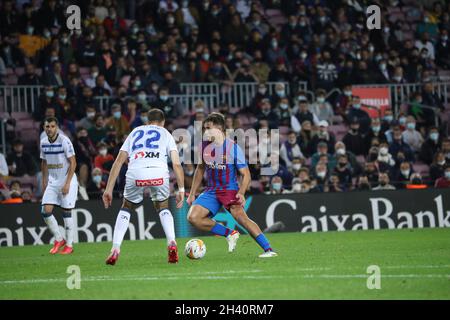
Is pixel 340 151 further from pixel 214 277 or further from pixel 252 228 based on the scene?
pixel 214 277

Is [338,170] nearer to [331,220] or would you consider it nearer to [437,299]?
[331,220]

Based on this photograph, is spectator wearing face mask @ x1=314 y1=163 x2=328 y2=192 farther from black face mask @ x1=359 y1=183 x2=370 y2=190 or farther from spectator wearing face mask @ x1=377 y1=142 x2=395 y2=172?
spectator wearing face mask @ x1=377 y1=142 x2=395 y2=172

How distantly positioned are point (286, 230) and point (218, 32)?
7.74 metres

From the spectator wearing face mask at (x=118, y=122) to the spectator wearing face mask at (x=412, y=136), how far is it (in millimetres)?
7376

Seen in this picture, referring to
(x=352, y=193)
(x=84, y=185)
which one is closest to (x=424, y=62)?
(x=352, y=193)

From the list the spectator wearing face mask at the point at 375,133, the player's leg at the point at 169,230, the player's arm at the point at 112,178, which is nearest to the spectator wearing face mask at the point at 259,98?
the spectator wearing face mask at the point at 375,133

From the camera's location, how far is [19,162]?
21766mm

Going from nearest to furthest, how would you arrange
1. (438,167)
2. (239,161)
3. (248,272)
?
(248,272) < (239,161) < (438,167)

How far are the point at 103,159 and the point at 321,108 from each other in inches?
261

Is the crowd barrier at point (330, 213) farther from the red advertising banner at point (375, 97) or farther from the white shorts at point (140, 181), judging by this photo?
the white shorts at point (140, 181)

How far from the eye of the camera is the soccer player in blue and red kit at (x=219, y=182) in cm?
1301

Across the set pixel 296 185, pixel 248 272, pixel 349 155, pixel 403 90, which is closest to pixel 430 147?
pixel 349 155

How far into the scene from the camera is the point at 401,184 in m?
22.8

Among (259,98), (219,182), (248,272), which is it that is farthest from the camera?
(259,98)
